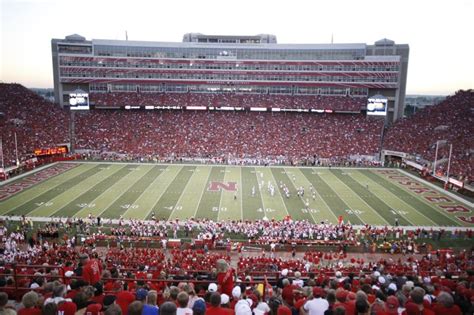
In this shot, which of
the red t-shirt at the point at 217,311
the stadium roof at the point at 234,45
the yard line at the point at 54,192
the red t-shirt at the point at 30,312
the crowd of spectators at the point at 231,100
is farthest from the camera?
the stadium roof at the point at 234,45

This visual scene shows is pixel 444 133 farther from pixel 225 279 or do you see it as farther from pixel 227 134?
pixel 225 279

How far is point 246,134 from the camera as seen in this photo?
50219 mm

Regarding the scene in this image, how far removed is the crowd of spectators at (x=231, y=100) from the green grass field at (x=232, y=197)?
64.7 feet

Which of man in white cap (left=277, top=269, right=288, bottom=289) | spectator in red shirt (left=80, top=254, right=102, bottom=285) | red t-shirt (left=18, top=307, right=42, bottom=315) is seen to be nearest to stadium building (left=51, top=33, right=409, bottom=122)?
man in white cap (left=277, top=269, right=288, bottom=289)

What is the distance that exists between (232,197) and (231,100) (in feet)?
103

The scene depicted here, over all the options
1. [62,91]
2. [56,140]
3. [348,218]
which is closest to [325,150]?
[348,218]

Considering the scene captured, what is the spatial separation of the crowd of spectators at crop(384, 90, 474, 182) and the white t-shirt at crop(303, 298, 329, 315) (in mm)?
32499

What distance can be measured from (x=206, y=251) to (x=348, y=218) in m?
10.9

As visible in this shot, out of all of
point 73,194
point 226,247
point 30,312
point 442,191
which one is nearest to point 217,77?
point 73,194

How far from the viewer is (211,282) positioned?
6.89 meters

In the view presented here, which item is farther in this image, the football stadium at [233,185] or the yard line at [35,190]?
the yard line at [35,190]

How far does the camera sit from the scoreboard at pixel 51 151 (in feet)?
134

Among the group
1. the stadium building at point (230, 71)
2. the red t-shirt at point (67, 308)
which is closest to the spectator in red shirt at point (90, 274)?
the red t-shirt at point (67, 308)

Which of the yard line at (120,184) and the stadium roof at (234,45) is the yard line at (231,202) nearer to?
the yard line at (120,184)
